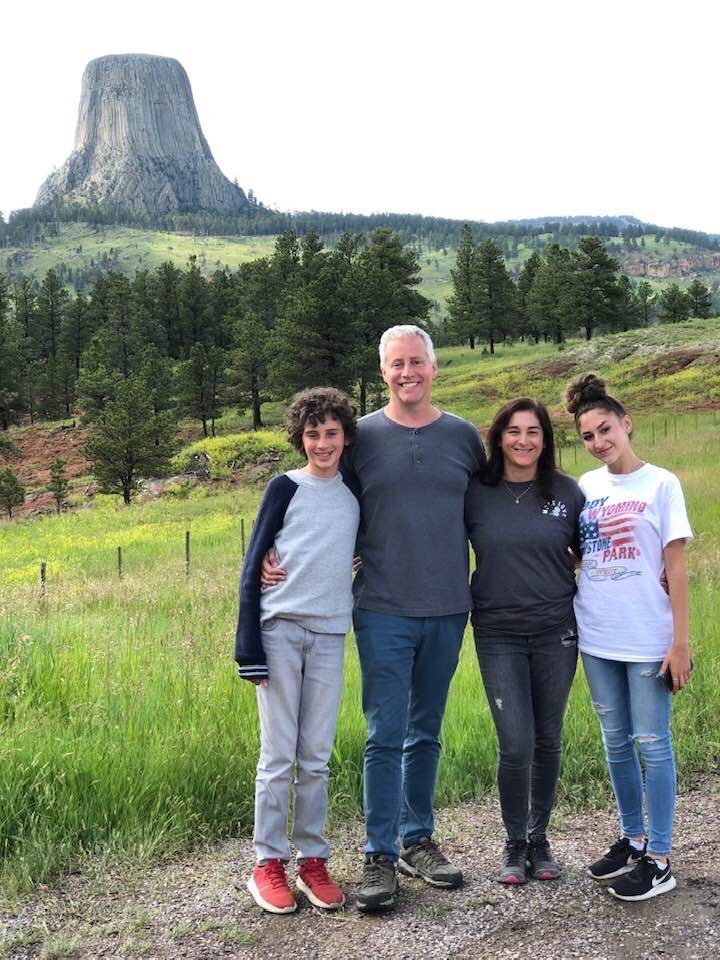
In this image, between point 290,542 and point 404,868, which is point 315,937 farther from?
point 290,542

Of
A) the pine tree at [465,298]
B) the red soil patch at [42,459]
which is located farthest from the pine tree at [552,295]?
the red soil patch at [42,459]

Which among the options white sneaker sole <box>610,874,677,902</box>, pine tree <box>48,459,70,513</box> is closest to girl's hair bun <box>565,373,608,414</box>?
white sneaker sole <box>610,874,677,902</box>

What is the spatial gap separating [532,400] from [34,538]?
78.9 ft

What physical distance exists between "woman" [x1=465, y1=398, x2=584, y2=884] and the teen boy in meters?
0.67

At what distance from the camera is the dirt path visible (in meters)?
3.50

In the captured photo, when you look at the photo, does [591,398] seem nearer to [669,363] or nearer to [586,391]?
[586,391]

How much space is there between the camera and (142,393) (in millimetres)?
38438

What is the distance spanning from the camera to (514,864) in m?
4.08

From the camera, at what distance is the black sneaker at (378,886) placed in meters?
3.81

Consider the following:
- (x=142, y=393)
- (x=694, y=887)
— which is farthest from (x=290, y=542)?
(x=142, y=393)

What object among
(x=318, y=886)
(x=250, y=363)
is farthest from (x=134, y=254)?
(x=318, y=886)

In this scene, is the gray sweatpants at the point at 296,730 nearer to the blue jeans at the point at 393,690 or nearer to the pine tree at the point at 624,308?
the blue jeans at the point at 393,690

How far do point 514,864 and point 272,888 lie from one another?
1126mm

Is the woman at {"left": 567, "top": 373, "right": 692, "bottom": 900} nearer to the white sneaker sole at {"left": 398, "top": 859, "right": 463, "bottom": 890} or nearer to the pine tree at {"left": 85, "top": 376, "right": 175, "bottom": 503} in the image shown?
the white sneaker sole at {"left": 398, "top": 859, "right": 463, "bottom": 890}
